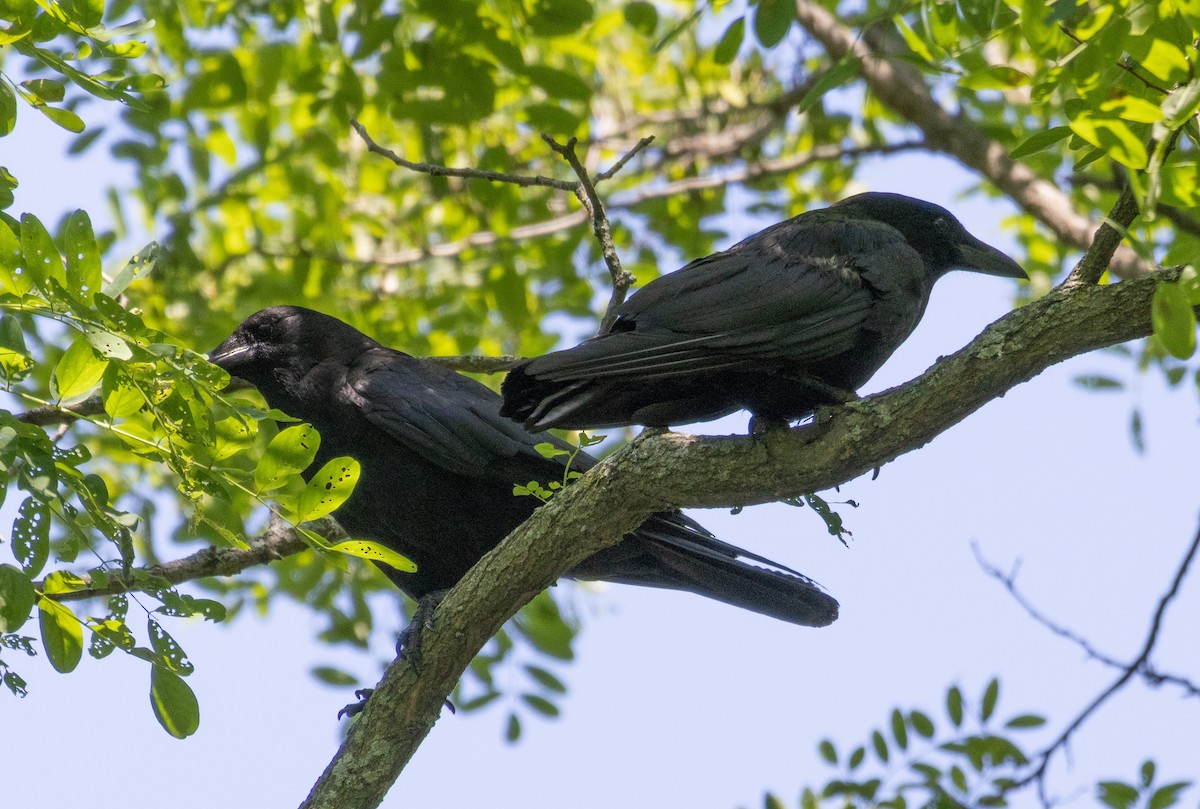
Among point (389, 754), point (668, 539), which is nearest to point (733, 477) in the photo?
point (668, 539)

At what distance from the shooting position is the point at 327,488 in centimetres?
320

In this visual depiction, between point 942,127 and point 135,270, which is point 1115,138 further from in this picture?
point 942,127

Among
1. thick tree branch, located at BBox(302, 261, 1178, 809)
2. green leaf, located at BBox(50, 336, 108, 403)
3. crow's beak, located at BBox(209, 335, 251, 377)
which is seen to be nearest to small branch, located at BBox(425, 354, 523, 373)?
crow's beak, located at BBox(209, 335, 251, 377)

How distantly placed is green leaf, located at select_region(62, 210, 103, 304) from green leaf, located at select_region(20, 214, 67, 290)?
5 centimetres

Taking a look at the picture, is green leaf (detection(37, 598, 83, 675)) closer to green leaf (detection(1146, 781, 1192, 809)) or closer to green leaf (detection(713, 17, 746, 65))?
green leaf (detection(713, 17, 746, 65))

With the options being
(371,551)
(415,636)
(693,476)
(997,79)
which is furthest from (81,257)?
(997,79)

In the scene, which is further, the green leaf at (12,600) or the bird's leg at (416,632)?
the bird's leg at (416,632)

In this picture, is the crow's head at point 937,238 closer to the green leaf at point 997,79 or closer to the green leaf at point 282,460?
the green leaf at point 997,79

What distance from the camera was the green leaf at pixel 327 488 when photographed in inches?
123

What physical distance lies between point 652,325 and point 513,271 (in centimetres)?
334

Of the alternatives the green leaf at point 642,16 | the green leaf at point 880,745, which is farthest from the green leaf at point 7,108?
the green leaf at point 880,745

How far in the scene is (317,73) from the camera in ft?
19.9

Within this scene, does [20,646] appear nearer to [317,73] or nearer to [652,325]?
Result: [652,325]

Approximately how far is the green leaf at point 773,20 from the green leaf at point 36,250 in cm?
265
